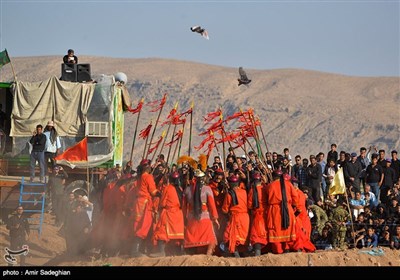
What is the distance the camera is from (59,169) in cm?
2397

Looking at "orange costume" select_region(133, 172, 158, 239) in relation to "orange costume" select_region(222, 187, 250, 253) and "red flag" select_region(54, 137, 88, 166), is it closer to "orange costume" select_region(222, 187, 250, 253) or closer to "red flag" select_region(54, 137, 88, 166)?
"orange costume" select_region(222, 187, 250, 253)

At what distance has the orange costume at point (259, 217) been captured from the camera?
1805 cm

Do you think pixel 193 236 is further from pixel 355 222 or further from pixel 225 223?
pixel 355 222

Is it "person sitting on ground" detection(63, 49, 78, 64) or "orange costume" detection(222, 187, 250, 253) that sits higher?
"person sitting on ground" detection(63, 49, 78, 64)

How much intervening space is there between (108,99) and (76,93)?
0.82m

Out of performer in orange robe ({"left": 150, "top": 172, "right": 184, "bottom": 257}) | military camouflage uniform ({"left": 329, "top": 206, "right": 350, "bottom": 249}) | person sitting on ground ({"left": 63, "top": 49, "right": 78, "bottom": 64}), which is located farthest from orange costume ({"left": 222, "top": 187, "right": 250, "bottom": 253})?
person sitting on ground ({"left": 63, "top": 49, "right": 78, "bottom": 64})

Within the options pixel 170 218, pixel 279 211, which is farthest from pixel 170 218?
pixel 279 211

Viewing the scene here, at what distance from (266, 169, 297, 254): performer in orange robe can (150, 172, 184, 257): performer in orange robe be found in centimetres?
162

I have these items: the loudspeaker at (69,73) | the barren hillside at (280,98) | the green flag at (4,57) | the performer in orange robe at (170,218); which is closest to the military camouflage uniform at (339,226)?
the performer in orange robe at (170,218)

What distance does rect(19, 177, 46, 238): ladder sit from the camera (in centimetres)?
2334

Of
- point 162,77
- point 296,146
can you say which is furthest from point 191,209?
point 162,77

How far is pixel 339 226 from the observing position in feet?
64.5

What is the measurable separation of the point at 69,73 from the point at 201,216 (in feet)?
30.9

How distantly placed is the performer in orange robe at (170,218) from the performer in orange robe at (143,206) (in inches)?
11.5
